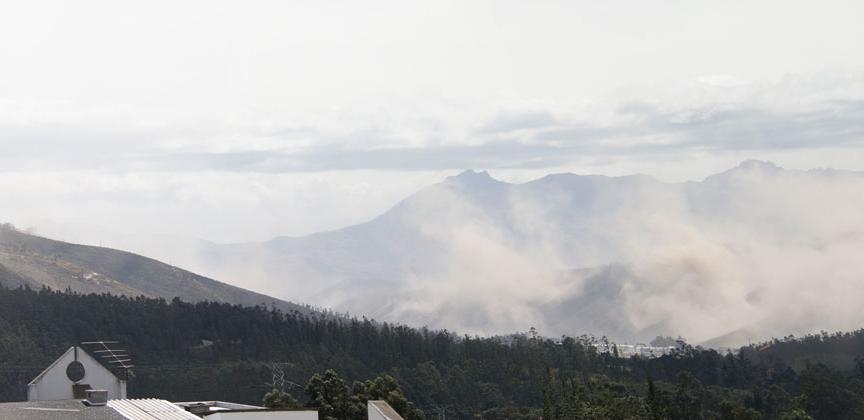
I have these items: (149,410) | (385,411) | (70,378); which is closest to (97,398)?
(149,410)

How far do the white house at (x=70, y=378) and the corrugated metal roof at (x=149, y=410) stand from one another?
13078 mm

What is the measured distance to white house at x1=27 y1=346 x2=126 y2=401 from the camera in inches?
3981

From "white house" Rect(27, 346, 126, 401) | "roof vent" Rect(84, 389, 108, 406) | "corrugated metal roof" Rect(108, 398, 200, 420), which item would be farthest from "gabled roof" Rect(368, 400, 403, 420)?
"white house" Rect(27, 346, 126, 401)

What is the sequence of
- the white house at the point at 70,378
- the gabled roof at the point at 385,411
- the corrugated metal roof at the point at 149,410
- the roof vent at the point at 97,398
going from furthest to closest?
1. the white house at the point at 70,378
2. the roof vent at the point at 97,398
3. the gabled roof at the point at 385,411
4. the corrugated metal roof at the point at 149,410

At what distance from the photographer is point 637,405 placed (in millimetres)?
181875

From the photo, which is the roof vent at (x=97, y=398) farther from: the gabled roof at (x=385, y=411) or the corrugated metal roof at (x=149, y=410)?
the gabled roof at (x=385, y=411)

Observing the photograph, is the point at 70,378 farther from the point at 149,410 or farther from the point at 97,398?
the point at 149,410

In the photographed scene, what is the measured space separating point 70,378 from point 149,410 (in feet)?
68.2

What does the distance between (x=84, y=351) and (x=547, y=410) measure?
218 feet

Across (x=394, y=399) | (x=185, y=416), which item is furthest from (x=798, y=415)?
(x=185, y=416)

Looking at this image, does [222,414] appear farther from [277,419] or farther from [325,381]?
[325,381]

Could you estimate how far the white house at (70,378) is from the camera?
332ft

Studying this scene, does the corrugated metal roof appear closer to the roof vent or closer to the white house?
the roof vent

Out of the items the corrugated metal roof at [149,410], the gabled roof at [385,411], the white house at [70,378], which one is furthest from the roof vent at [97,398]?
the gabled roof at [385,411]
